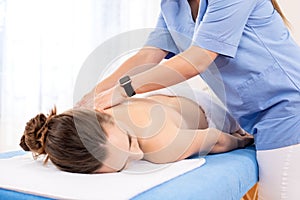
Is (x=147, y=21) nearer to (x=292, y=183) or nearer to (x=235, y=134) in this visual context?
(x=235, y=134)

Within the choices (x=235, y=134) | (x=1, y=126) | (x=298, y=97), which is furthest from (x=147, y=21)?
(x=298, y=97)

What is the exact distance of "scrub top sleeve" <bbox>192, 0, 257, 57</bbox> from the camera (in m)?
1.32

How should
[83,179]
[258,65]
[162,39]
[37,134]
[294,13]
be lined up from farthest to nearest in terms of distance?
[294,13] → [162,39] → [258,65] → [37,134] → [83,179]

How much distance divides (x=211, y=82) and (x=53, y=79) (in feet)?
4.66

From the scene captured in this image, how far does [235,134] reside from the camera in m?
1.71

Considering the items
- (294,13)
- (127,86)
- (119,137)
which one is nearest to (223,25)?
(127,86)

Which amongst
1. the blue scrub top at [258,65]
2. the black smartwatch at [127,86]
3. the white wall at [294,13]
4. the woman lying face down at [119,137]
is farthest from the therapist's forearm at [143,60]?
the white wall at [294,13]

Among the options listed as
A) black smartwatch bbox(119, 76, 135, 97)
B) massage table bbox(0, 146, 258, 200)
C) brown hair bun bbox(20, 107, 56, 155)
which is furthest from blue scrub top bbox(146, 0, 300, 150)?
brown hair bun bbox(20, 107, 56, 155)

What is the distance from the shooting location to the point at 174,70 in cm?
133

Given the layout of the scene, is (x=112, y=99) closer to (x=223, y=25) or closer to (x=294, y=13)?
(x=223, y=25)

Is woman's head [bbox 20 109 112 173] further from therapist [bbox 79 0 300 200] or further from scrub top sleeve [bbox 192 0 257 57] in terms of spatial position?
scrub top sleeve [bbox 192 0 257 57]

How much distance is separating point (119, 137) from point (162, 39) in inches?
25.7

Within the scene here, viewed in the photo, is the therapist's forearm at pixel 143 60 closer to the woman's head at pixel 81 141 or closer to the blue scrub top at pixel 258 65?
the blue scrub top at pixel 258 65

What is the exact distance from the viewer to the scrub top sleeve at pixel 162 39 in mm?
1759
